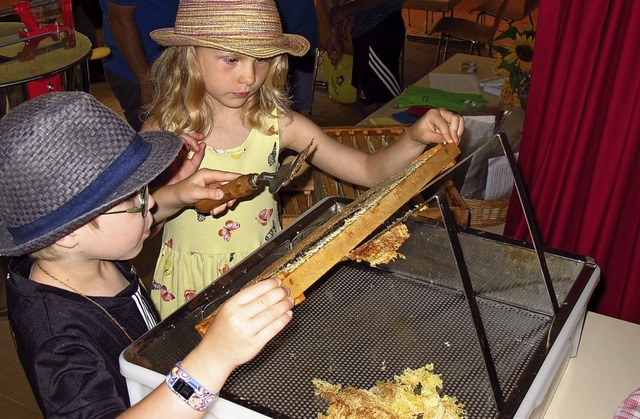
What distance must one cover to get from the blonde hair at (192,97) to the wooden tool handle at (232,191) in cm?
28

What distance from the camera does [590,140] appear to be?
61.1 inches

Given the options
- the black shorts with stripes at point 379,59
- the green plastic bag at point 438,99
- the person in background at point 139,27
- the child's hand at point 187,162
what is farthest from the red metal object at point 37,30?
the black shorts with stripes at point 379,59

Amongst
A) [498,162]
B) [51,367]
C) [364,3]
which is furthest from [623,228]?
[364,3]

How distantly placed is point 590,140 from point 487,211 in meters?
0.40

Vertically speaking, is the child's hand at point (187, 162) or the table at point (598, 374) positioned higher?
the child's hand at point (187, 162)

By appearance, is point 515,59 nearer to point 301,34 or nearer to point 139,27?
point 301,34

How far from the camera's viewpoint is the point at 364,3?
3020 mm

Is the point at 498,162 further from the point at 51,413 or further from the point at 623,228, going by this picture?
the point at 51,413


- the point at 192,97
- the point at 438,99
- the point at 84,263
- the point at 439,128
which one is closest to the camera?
the point at 84,263

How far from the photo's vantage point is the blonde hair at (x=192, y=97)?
4.96 feet

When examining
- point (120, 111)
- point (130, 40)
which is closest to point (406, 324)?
point (130, 40)

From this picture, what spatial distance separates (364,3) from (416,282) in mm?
2033

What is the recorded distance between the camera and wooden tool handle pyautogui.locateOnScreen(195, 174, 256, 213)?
1264 mm

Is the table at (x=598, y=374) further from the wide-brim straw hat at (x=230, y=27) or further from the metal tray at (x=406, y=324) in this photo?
the wide-brim straw hat at (x=230, y=27)
